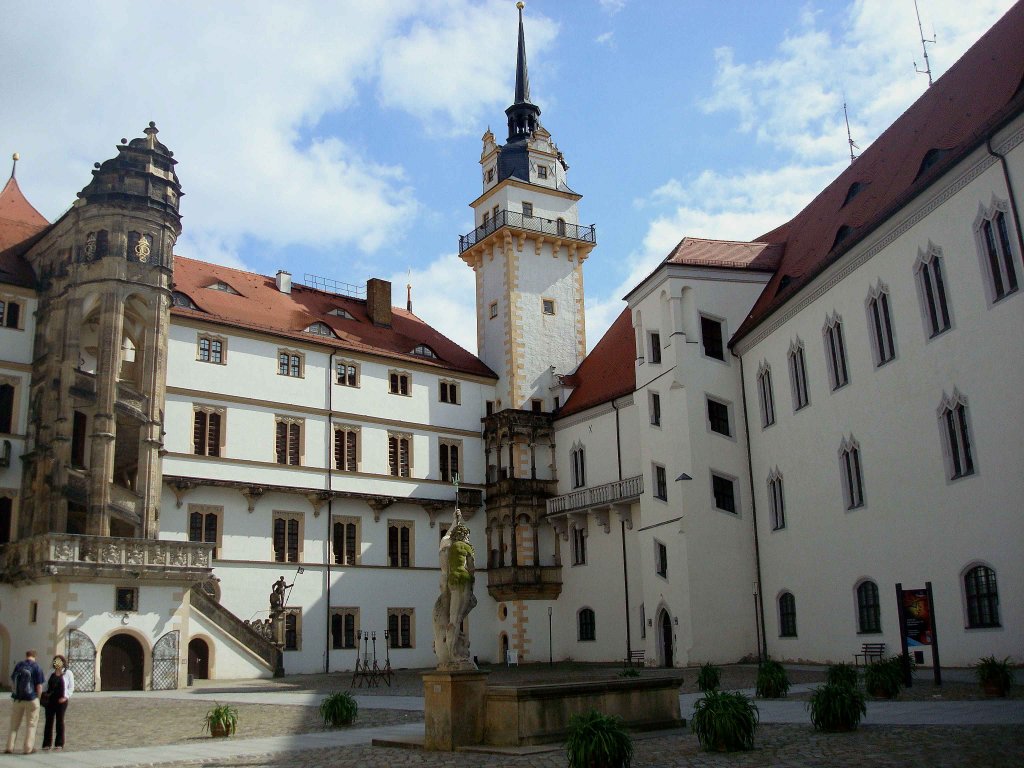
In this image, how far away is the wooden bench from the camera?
95.7 ft

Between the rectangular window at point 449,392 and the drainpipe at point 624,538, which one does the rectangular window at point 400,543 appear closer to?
the rectangular window at point 449,392

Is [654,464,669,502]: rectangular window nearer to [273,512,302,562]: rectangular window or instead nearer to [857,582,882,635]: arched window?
[857,582,882,635]: arched window

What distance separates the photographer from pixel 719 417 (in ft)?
127

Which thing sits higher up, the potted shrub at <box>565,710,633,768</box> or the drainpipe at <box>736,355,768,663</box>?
the drainpipe at <box>736,355,768,663</box>

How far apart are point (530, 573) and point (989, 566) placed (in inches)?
1022

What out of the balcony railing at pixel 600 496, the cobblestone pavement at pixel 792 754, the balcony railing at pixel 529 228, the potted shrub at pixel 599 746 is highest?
the balcony railing at pixel 529 228

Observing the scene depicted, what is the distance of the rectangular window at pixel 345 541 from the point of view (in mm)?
44688

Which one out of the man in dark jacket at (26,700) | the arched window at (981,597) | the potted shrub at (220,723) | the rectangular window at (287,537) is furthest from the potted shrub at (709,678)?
the rectangular window at (287,537)

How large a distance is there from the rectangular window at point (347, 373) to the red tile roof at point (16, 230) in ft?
43.3

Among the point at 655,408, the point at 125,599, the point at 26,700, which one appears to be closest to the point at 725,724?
the point at 26,700

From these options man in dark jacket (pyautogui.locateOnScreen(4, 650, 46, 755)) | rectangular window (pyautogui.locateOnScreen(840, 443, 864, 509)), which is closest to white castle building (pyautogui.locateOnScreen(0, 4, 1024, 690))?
rectangular window (pyautogui.locateOnScreen(840, 443, 864, 509))

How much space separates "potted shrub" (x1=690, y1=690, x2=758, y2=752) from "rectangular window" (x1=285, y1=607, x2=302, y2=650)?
→ 101 feet

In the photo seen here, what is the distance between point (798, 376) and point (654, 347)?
7.44 metres

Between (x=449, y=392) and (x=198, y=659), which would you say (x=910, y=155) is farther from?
(x=198, y=659)
